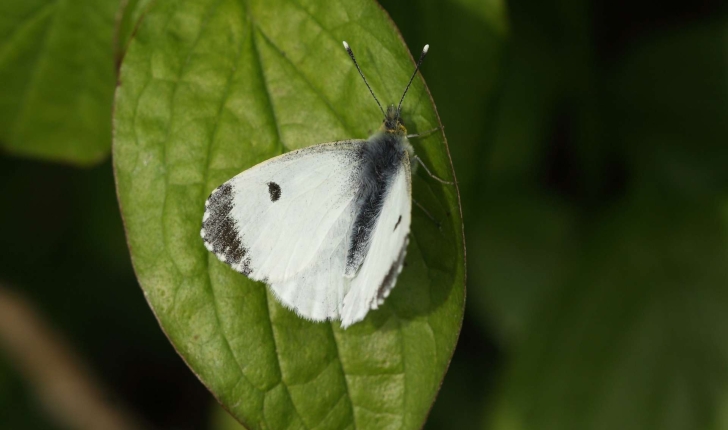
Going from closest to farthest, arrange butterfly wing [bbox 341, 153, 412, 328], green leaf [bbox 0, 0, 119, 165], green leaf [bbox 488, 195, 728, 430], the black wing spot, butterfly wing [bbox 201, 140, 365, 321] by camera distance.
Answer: butterfly wing [bbox 341, 153, 412, 328], butterfly wing [bbox 201, 140, 365, 321], the black wing spot, green leaf [bbox 0, 0, 119, 165], green leaf [bbox 488, 195, 728, 430]

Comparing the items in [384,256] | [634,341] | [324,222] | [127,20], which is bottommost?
[634,341]

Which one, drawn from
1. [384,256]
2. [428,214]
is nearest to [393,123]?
[428,214]

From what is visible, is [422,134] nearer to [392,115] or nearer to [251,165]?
[392,115]

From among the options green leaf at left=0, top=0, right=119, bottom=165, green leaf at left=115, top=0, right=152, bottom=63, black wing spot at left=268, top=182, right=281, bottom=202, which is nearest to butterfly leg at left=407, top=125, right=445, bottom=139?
black wing spot at left=268, top=182, right=281, bottom=202

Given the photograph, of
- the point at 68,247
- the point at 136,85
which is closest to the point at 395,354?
the point at 136,85

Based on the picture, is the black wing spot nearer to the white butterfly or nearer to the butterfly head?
the white butterfly

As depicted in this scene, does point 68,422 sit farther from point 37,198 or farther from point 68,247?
point 37,198

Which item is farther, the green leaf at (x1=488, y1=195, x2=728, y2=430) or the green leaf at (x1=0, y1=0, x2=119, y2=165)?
the green leaf at (x1=488, y1=195, x2=728, y2=430)

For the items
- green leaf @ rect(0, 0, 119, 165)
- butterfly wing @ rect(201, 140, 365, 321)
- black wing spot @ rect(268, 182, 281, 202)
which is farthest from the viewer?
green leaf @ rect(0, 0, 119, 165)
